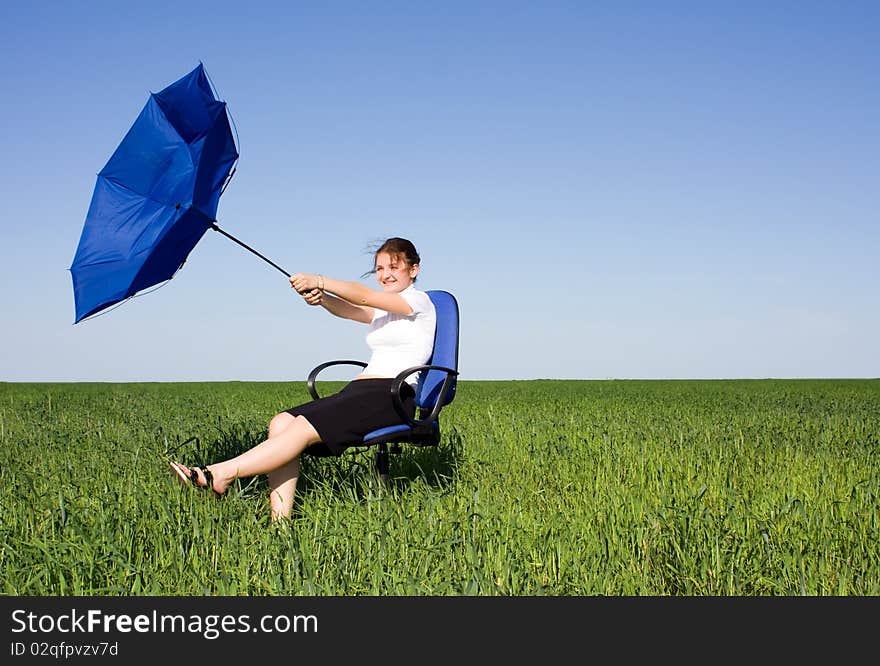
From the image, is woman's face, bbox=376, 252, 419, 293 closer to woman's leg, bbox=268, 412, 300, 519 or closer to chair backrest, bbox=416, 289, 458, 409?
chair backrest, bbox=416, 289, 458, 409

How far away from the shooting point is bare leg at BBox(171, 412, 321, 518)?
4.30 metres

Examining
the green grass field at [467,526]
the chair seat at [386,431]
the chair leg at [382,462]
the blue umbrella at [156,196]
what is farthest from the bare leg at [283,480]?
the blue umbrella at [156,196]

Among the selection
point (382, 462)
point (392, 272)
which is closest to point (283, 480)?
point (382, 462)

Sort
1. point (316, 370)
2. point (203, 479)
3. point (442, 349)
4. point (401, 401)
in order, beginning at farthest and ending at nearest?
1. point (316, 370)
2. point (442, 349)
3. point (401, 401)
4. point (203, 479)

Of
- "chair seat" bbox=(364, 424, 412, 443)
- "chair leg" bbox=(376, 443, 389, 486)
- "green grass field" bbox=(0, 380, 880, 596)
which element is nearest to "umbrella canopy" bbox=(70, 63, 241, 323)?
"green grass field" bbox=(0, 380, 880, 596)

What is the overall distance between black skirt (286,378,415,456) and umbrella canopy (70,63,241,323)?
1.16 m

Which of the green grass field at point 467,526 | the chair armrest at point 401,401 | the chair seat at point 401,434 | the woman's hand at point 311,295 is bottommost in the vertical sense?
the green grass field at point 467,526

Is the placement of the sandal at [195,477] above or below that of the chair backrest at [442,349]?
below

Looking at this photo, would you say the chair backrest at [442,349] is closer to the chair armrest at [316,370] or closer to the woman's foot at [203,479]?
the chair armrest at [316,370]

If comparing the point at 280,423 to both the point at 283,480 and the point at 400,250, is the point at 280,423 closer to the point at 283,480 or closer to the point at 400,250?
the point at 283,480

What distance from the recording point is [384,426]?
471 cm

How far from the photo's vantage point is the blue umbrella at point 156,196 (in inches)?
161

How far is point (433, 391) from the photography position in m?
5.04

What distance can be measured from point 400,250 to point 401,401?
982 mm
